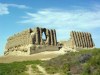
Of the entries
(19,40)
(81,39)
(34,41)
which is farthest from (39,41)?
(81,39)

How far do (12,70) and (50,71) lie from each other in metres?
4.55

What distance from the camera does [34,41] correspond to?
216 feet

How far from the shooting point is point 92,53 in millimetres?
33344

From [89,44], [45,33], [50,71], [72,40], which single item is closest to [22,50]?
[45,33]

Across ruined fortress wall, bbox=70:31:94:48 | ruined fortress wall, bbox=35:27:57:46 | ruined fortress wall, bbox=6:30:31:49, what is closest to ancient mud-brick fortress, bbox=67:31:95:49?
ruined fortress wall, bbox=70:31:94:48

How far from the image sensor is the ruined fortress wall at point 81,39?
74375 mm

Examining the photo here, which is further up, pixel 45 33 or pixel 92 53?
pixel 45 33

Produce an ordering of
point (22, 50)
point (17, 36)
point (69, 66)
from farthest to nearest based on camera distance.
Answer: point (17, 36)
point (22, 50)
point (69, 66)

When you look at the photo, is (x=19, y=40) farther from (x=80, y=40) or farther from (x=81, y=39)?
(x=81, y=39)

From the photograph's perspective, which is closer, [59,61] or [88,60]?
A: [88,60]

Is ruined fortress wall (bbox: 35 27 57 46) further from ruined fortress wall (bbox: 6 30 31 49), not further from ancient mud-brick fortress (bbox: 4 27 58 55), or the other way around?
ruined fortress wall (bbox: 6 30 31 49)

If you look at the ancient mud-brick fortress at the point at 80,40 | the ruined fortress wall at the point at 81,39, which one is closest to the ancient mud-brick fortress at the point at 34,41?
the ancient mud-brick fortress at the point at 80,40

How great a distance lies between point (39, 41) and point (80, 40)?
14469mm

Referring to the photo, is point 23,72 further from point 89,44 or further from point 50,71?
point 89,44
